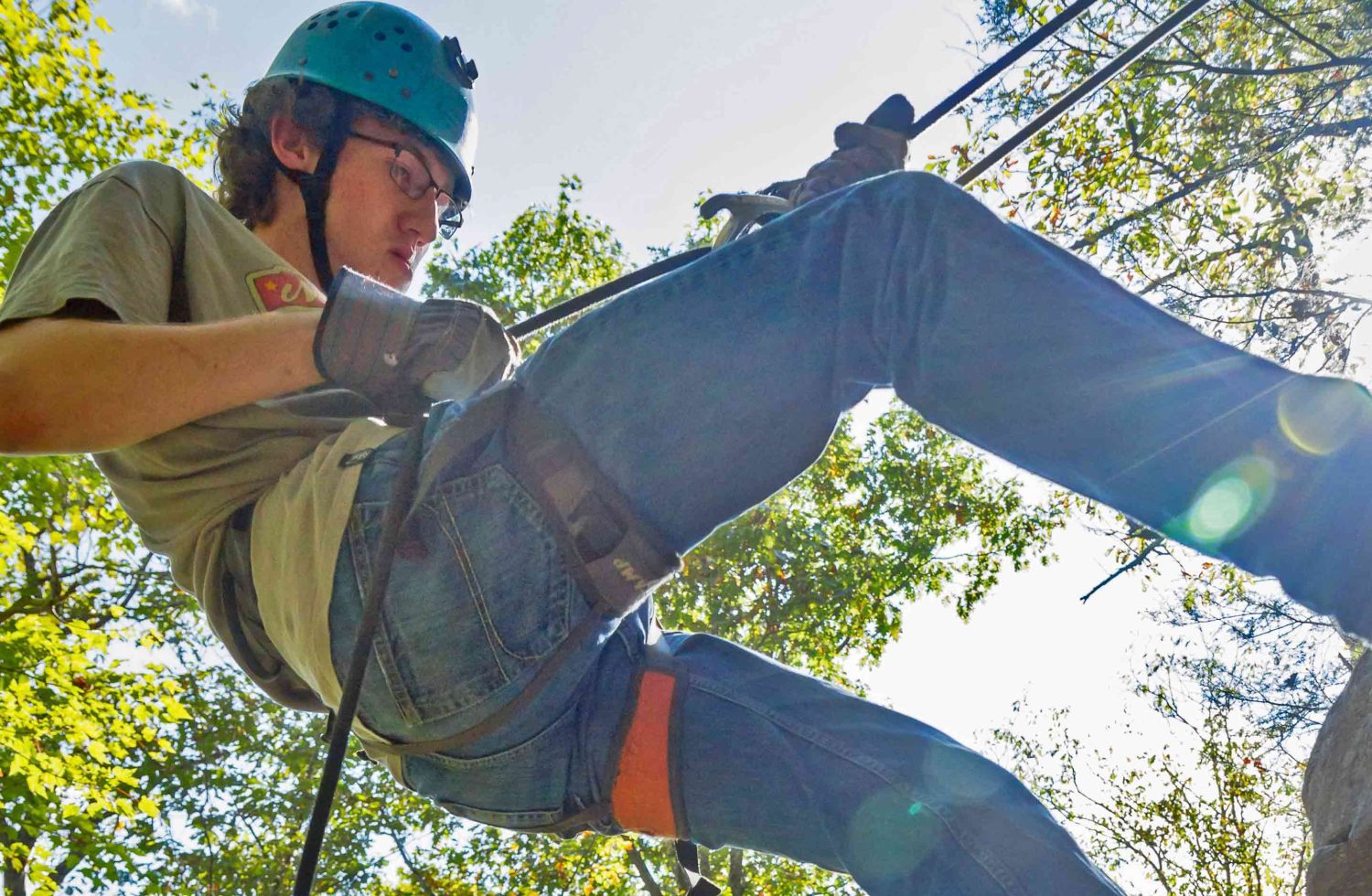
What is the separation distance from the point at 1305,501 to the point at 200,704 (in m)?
16.5

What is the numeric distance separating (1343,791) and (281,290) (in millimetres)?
3163

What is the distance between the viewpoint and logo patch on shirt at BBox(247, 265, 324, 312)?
187 centimetres

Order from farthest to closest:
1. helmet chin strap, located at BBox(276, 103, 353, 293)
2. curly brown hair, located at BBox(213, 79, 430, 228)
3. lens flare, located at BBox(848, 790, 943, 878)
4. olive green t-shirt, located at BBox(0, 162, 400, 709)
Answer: curly brown hair, located at BBox(213, 79, 430, 228) < helmet chin strap, located at BBox(276, 103, 353, 293) < olive green t-shirt, located at BBox(0, 162, 400, 709) < lens flare, located at BBox(848, 790, 943, 878)

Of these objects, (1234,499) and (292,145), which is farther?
(292,145)

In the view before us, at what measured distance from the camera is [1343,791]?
3086 millimetres

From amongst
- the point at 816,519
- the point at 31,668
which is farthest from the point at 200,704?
the point at 816,519

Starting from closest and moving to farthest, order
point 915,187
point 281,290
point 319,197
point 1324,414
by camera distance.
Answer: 1. point 1324,414
2. point 915,187
3. point 281,290
4. point 319,197

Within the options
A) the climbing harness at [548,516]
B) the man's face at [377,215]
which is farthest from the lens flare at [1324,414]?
the man's face at [377,215]

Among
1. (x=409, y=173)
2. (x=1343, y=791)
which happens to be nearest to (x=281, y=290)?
(x=409, y=173)

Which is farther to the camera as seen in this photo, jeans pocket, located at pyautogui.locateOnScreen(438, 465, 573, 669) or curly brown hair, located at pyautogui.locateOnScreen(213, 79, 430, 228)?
curly brown hair, located at pyautogui.locateOnScreen(213, 79, 430, 228)

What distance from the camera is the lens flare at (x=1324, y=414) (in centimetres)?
122

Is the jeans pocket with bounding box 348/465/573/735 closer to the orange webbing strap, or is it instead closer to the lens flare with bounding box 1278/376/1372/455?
Answer: the orange webbing strap

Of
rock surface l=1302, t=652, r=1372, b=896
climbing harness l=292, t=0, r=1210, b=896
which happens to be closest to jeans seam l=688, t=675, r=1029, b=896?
climbing harness l=292, t=0, r=1210, b=896

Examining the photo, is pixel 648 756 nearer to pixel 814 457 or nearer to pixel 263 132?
pixel 814 457
